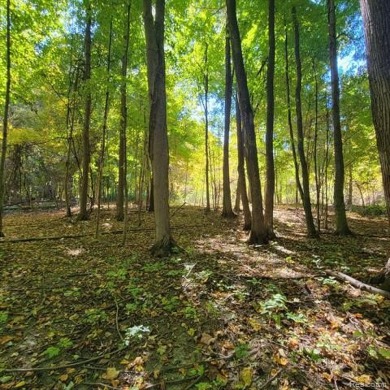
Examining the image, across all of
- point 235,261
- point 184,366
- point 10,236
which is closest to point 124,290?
point 184,366

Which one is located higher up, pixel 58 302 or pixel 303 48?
pixel 303 48

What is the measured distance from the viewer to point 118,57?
1003 centimetres

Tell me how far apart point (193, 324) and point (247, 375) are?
38.2 inches

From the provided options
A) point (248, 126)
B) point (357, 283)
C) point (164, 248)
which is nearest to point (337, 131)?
point (248, 126)

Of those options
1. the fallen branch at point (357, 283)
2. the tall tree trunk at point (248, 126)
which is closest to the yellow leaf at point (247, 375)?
the fallen branch at point (357, 283)

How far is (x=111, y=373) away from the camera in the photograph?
250cm

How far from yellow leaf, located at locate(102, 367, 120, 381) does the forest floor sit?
11mm

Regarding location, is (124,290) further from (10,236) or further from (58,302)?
(10,236)

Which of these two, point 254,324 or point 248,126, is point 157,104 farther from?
point 254,324

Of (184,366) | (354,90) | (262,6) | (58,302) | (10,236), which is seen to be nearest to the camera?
(184,366)

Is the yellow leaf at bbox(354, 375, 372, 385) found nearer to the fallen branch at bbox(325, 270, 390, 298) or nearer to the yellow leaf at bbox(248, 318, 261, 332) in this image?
the yellow leaf at bbox(248, 318, 261, 332)

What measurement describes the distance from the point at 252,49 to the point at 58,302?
10.7 m

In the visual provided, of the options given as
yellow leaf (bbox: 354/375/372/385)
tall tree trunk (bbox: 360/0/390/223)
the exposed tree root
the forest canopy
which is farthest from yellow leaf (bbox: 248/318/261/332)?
the forest canopy

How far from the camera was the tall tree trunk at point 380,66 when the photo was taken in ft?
9.77
